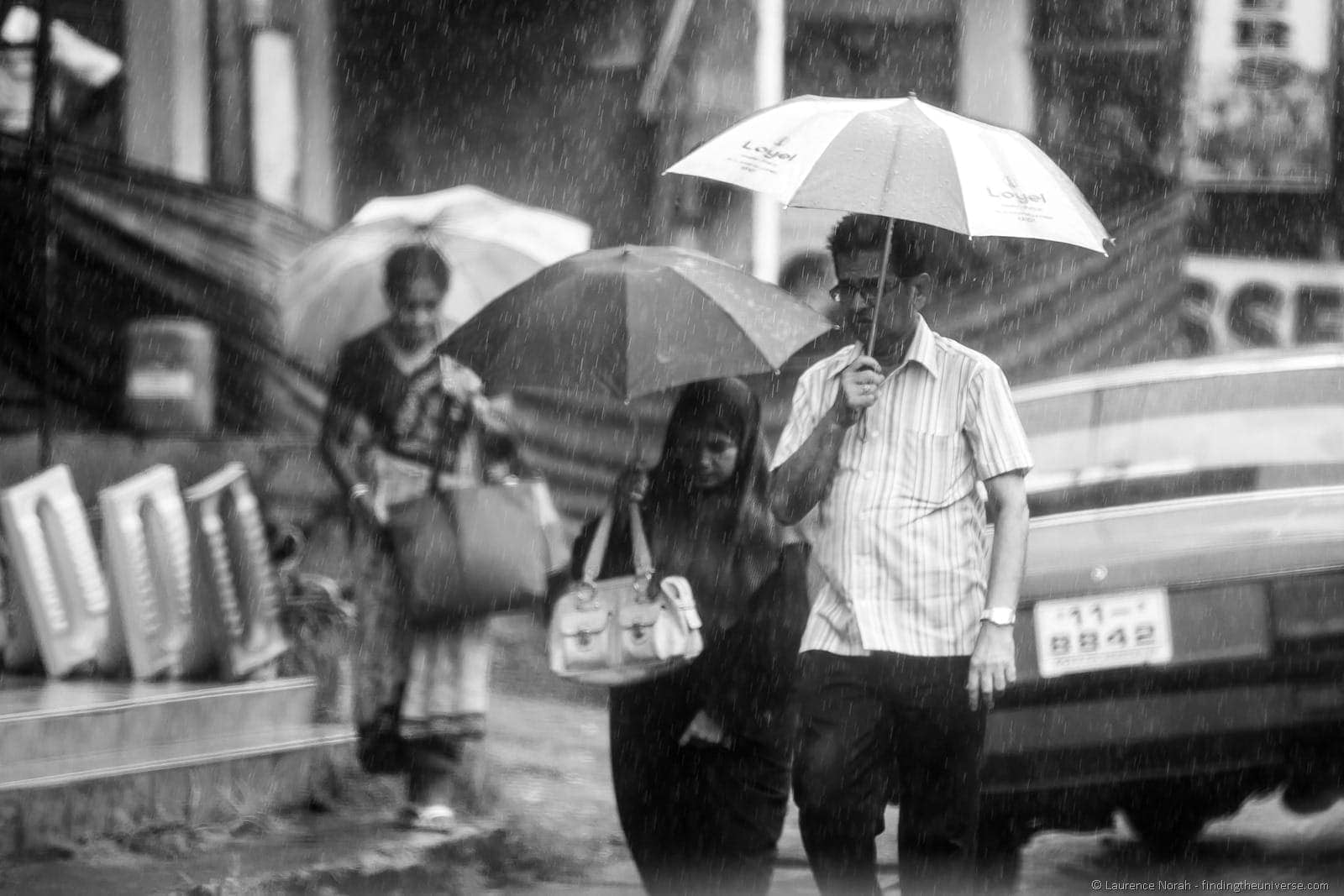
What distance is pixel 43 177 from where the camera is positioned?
8.06 metres

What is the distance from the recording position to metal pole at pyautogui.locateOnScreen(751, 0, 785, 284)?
1073 cm

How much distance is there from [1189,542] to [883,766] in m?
1.57

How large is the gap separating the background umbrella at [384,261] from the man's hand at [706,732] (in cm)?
239

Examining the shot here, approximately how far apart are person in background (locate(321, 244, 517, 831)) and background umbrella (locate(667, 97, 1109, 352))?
232 centimetres

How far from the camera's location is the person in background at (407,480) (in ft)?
22.4

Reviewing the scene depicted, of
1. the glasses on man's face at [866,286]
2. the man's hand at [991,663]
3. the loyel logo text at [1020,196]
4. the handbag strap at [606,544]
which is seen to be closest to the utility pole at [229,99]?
the handbag strap at [606,544]

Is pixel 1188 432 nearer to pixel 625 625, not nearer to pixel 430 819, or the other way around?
pixel 625 625

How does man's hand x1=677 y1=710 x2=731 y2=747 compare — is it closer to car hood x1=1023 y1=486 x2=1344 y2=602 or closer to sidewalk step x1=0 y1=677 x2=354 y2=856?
car hood x1=1023 y1=486 x2=1344 y2=602

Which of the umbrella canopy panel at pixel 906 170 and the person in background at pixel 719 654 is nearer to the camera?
the umbrella canopy panel at pixel 906 170

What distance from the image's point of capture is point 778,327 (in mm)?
5117

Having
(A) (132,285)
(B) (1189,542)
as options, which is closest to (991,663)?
(B) (1189,542)

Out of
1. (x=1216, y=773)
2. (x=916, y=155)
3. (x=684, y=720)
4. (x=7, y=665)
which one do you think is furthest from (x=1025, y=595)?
(x=7, y=665)

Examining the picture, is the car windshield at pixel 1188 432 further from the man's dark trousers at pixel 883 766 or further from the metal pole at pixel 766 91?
the metal pole at pixel 766 91

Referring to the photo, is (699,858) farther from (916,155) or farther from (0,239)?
(0,239)
